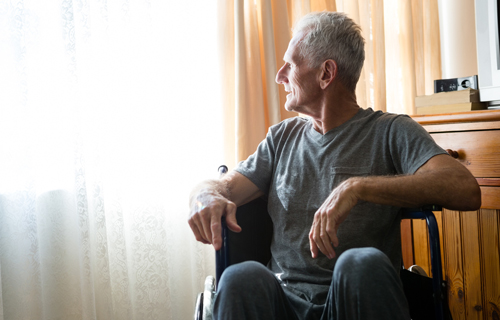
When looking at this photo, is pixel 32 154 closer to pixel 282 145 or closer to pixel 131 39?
pixel 131 39

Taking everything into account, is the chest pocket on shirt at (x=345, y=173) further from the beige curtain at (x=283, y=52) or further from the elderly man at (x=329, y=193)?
the beige curtain at (x=283, y=52)

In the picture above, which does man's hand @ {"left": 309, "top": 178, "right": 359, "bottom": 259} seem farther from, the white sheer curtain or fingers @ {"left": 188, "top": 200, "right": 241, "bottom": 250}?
the white sheer curtain

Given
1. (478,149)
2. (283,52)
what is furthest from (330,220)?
(283,52)

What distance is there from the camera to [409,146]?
3.73 ft

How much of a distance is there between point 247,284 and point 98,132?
103cm

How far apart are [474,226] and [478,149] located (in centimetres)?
27

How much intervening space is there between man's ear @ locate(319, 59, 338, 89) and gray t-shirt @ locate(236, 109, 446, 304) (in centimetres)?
14

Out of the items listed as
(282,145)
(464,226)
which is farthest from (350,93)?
(464,226)

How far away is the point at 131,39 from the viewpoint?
1709 mm

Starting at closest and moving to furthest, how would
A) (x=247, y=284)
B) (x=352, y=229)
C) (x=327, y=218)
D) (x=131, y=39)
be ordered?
1. (x=247, y=284)
2. (x=327, y=218)
3. (x=352, y=229)
4. (x=131, y=39)

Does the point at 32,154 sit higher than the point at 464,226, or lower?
higher

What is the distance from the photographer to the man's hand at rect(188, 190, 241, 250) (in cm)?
105

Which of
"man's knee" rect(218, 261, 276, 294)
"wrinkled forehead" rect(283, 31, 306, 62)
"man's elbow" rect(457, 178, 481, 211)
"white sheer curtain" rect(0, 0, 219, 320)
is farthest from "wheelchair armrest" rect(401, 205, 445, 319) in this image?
"white sheer curtain" rect(0, 0, 219, 320)

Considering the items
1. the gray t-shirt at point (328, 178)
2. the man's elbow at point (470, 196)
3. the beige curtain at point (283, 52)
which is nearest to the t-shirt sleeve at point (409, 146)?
the gray t-shirt at point (328, 178)
